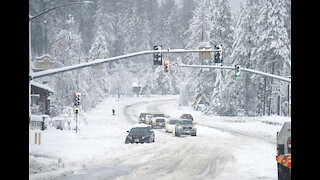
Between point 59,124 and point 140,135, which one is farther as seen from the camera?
point 59,124

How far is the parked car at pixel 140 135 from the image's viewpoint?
26.7 m

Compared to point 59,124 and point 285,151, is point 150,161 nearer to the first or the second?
point 285,151

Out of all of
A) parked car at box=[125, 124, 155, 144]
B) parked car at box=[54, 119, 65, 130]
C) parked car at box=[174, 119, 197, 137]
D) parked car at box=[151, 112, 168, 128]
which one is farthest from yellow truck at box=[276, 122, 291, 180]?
parked car at box=[151, 112, 168, 128]

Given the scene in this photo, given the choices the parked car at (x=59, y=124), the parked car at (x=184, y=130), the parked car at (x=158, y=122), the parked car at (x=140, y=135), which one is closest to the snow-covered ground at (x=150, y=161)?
the parked car at (x=140, y=135)

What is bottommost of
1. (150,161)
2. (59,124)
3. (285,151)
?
(150,161)

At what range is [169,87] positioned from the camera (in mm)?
108562

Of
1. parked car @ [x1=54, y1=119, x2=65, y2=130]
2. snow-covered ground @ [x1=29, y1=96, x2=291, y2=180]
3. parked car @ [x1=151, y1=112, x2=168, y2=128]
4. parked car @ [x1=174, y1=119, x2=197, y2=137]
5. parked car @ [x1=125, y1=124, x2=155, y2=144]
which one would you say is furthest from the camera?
parked car @ [x1=151, y1=112, x2=168, y2=128]

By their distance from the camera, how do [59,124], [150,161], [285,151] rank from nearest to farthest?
[285,151] < [150,161] < [59,124]

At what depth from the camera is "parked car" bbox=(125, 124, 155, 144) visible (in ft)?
87.7

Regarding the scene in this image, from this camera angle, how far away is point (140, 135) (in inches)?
1067

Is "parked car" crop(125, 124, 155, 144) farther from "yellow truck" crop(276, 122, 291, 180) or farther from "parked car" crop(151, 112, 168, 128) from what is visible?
"yellow truck" crop(276, 122, 291, 180)

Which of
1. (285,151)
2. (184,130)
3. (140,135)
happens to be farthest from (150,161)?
(184,130)
